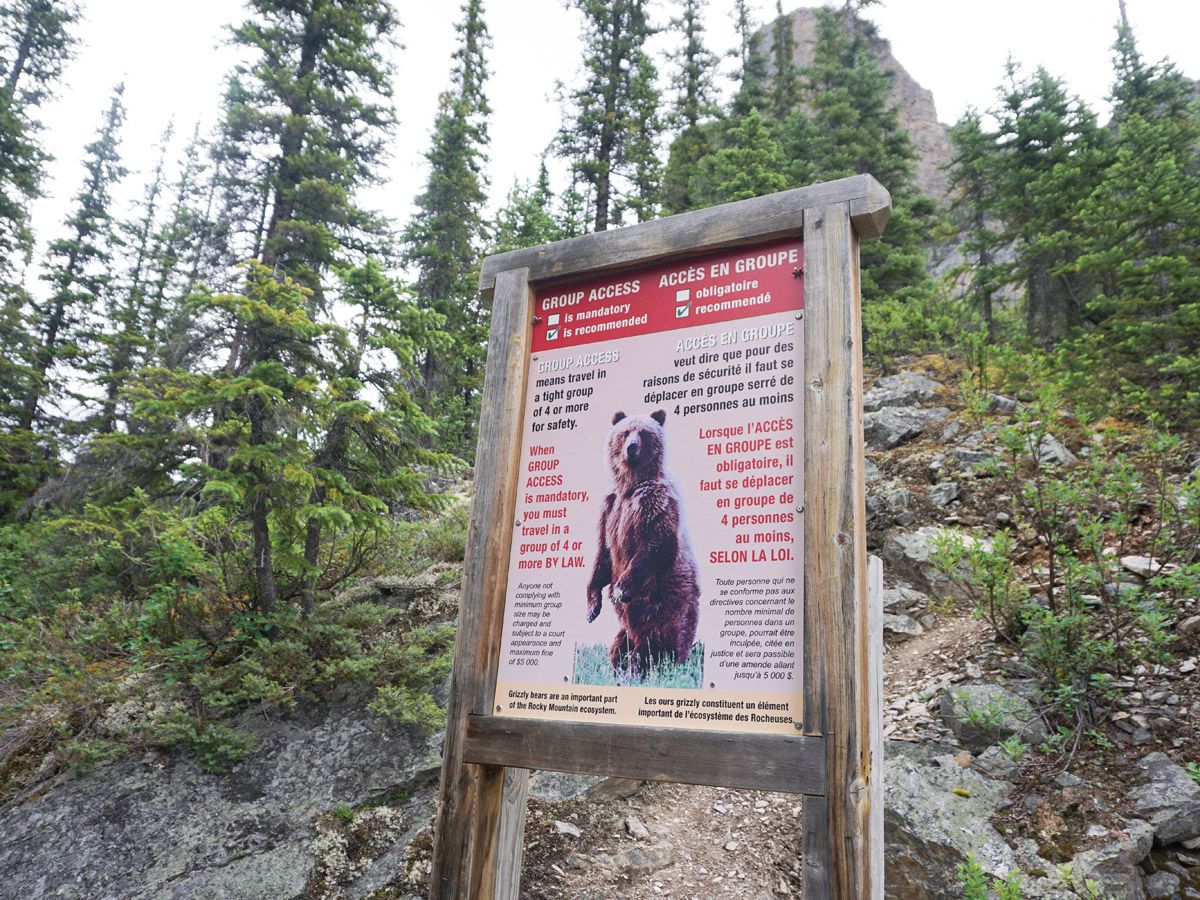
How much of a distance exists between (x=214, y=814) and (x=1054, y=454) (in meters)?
9.02

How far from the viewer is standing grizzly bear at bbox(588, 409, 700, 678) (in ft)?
8.45

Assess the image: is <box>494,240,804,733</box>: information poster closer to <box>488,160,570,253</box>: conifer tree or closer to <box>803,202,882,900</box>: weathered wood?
<box>803,202,882,900</box>: weathered wood

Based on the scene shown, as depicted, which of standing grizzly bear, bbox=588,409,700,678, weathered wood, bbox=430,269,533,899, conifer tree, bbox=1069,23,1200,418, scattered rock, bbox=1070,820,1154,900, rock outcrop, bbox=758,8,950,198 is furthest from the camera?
rock outcrop, bbox=758,8,950,198

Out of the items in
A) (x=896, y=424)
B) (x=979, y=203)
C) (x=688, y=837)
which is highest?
(x=979, y=203)

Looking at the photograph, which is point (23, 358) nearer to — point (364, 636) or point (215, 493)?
point (215, 493)

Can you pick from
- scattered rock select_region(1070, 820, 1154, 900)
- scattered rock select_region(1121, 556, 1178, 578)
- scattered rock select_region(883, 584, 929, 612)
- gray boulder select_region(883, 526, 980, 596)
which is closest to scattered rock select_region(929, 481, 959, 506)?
gray boulder select_region(883, 526, 980, 596)

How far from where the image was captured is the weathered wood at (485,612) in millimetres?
2760

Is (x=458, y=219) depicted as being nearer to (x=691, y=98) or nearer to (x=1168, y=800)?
(x=691, y=98)

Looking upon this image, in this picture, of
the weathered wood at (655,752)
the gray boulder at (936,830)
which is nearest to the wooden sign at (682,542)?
the weathered wood at (655,752)

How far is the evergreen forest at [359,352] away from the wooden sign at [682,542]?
11.3 feet

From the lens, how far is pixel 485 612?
116 inches

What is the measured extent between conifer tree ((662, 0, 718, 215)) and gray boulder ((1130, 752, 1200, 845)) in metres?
23.7

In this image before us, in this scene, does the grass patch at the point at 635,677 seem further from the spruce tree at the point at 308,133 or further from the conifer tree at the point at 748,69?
the conifer tree at the point at 748,69

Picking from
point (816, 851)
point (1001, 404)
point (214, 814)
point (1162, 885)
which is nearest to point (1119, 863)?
point (1162, 885)
